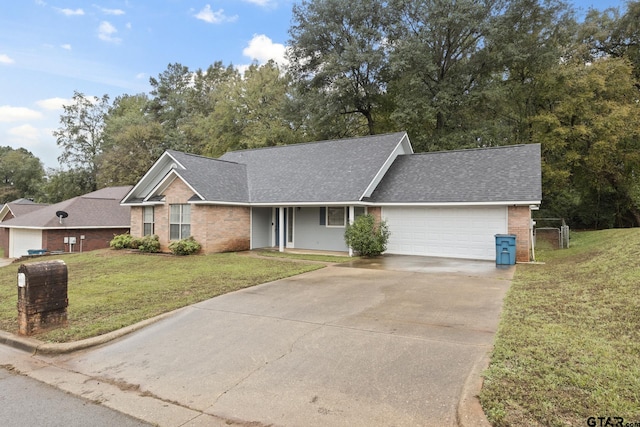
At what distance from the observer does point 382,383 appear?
165 inches

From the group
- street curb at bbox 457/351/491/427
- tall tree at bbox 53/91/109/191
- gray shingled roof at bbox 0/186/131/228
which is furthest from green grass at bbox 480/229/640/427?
tall tree at bbox 53/91/109/191

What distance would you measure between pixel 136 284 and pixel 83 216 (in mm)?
20294

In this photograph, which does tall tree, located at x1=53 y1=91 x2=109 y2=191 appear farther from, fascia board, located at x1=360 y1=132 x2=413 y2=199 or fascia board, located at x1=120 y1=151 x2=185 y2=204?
fascia board, located at x1=360 y1=132 x2=413 y2=199

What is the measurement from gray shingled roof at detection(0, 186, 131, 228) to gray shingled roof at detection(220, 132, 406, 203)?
11.9 metres

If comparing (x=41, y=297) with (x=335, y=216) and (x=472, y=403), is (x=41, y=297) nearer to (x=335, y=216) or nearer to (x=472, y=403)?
(x=472, y=403)

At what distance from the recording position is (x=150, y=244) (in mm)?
17625

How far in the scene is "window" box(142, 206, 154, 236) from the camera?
1916 centimetres

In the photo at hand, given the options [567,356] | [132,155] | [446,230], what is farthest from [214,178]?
[132,155]

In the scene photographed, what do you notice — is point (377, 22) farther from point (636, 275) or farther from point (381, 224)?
point (636, 275)

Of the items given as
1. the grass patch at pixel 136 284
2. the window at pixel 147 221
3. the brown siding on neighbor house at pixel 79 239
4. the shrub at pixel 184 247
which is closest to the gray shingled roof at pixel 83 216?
the brown siding on neighbor house at pixel 79 239

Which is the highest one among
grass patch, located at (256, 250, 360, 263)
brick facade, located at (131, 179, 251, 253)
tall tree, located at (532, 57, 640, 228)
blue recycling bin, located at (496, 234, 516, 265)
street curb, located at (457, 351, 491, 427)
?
tall tree, located at (532, 57, 640, 228)

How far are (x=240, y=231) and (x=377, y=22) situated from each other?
19.5 m

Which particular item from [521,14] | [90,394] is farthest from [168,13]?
[521,14]

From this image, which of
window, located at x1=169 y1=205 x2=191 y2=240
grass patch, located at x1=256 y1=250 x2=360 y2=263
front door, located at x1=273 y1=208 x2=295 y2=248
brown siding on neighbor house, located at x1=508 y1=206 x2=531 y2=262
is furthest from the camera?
front door, located at x1=273 y1=208 x2=295 y2=248
